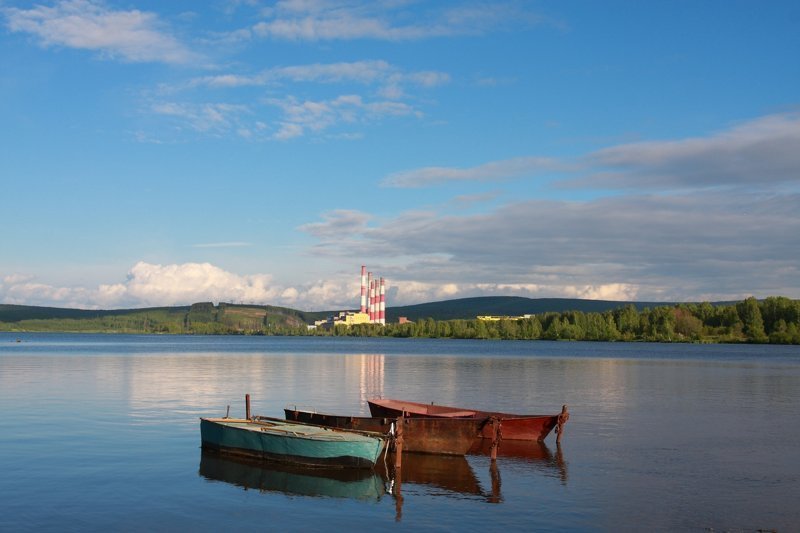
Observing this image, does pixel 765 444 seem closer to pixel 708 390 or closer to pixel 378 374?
pixel 708 390

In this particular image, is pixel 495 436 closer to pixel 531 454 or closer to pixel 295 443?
pixel 531 454

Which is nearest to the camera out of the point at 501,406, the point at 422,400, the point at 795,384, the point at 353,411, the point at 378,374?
the point at 353,411

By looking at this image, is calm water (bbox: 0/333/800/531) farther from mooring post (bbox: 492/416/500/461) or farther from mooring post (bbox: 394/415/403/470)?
mooring post (bbox: 394/415/403/470)

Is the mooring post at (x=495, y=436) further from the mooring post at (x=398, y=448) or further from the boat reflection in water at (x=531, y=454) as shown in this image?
the mooring post at (x=398, y=448)

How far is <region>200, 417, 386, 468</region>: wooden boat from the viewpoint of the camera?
1206 inches

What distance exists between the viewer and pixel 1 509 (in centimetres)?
2439

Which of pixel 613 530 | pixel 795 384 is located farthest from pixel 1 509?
pixel 795 384

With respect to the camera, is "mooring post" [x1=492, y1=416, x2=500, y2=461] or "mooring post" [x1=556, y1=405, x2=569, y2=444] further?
"mooring post" [x1=556, y1=405, x2=569, y2=444]

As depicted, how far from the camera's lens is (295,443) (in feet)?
103

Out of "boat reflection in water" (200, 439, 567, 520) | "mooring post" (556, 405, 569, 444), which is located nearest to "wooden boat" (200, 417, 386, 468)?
"boat reflection in water" (200, 439, 567, 520)

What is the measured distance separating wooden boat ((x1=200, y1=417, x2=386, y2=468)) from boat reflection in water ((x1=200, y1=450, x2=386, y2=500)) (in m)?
0.39

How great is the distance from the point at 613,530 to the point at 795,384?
215 ft

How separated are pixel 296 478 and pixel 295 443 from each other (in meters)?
1.93

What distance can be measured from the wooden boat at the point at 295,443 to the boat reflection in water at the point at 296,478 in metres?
0.39
